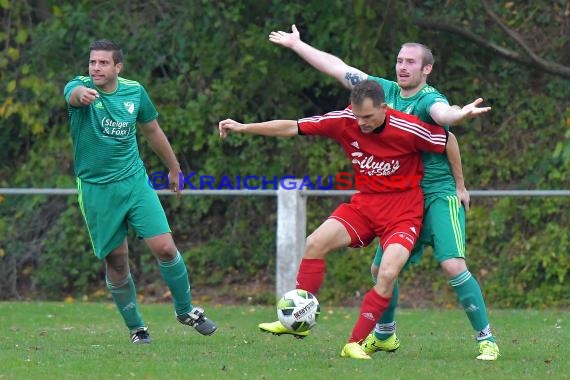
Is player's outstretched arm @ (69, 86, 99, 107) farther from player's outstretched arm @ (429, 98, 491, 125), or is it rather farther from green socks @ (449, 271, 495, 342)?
green socks @ (449, 271, 495, 342)

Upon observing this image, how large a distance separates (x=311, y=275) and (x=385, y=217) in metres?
0.62

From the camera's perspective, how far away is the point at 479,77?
51.9 ft

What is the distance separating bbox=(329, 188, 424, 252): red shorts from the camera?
299 inches

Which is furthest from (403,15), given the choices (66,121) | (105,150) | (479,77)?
(105,150)

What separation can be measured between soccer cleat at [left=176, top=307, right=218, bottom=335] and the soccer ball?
148 cm

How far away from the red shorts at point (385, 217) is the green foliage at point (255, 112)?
664 centimetres

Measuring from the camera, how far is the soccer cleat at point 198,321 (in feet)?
28.9

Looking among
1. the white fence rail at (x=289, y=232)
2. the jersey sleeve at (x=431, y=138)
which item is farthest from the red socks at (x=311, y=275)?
the white fence rail at (x=289, y=232)

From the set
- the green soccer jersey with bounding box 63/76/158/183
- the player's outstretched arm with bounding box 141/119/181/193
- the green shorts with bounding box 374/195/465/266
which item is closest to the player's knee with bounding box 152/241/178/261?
the green soccer jersey with bounding box 63/76/158/183

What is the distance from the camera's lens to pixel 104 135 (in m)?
8.44

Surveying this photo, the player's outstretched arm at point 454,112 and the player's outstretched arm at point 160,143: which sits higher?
the player's outstretched arm at point 454,112

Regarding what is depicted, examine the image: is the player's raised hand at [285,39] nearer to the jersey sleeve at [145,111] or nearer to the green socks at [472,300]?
the jersey sleeve at [145,111]

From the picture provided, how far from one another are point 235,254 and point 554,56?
502 centimetres

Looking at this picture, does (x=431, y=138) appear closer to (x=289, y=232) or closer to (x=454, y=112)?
(x=454, y=112)
